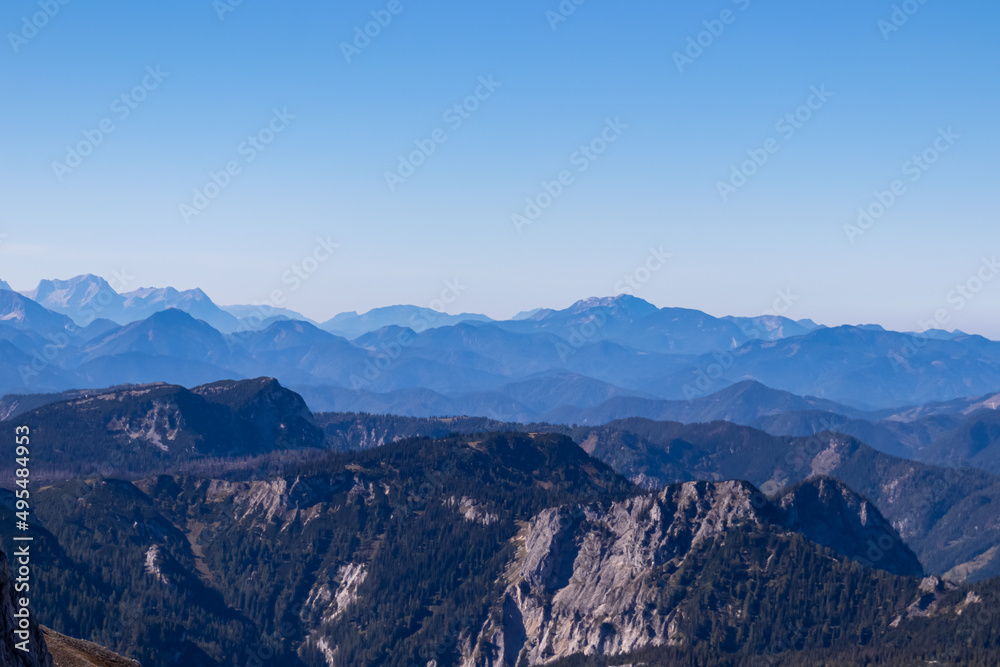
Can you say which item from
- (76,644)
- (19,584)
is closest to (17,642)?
(19,584)

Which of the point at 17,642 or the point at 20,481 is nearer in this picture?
the point at 17,642

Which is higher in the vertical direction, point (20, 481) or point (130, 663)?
point (20, 481)

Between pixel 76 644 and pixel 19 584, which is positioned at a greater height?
pixel 19 584

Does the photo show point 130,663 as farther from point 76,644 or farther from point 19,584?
point 19,584

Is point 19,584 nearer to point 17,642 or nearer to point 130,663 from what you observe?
point 17,642

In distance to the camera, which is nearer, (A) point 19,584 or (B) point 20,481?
(A) point 19,584

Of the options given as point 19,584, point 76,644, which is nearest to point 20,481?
point 76,644

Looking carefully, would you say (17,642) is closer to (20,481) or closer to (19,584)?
(19,584)
